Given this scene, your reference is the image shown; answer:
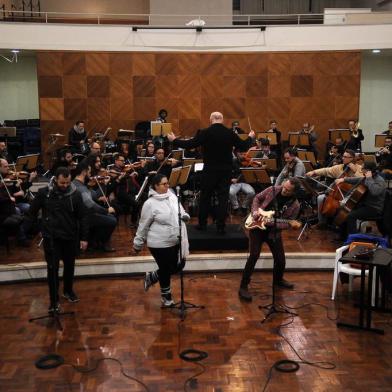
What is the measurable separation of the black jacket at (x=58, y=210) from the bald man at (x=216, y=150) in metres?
1.72

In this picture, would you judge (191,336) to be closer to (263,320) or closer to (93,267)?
(263,320)

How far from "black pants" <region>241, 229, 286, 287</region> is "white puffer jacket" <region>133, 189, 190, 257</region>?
1003 mm

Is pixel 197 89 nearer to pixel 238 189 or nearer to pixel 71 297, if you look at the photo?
pixel 238 189

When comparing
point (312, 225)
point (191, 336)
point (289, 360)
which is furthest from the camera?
point (312, 225)

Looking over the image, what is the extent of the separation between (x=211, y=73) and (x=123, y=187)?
7.60 meters

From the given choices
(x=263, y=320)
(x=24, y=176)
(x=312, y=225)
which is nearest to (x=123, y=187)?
(x=24, y=176)

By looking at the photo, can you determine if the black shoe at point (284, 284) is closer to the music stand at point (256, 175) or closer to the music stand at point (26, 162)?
the music stand at point (256, 175)

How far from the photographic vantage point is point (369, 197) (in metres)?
7.95

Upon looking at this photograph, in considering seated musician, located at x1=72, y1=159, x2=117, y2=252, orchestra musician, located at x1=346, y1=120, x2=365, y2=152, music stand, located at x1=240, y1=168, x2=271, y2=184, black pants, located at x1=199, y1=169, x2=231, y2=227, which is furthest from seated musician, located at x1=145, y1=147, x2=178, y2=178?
orchestra musician, located at x1=346, y1=120, x2=365, y2=152

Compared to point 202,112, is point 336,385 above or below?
below

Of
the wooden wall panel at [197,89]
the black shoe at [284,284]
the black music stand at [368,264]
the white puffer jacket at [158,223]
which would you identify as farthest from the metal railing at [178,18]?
the black music stand at [368,264]

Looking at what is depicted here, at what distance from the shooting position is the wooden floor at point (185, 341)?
470 centimetres

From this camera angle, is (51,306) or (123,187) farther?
(123,187)

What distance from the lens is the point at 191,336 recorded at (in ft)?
18.5
